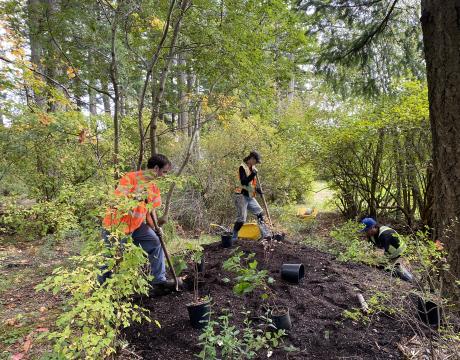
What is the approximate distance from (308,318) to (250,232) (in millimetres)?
3381

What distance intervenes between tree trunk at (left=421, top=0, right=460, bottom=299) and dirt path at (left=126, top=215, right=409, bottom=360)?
907mm

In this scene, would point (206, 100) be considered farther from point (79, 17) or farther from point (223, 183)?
point (223, 183)

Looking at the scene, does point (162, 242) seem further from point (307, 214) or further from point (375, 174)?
point (307, 214)

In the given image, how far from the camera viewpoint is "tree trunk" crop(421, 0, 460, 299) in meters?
3.05

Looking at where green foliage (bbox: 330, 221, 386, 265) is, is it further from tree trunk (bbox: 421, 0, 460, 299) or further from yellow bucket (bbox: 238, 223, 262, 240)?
tree trunk (bbox: 421, 0, 460, 299)

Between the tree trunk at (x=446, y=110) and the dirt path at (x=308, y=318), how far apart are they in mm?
907

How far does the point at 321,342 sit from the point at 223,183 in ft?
19.2

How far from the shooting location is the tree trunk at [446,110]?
3055 millimetres

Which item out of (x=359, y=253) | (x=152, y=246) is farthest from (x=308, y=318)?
(x=359, y=253)

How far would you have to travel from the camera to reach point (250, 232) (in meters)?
6.42

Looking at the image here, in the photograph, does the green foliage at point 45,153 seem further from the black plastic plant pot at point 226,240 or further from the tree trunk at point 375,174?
the tree trunk at point 375,174

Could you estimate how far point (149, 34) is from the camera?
177 inches

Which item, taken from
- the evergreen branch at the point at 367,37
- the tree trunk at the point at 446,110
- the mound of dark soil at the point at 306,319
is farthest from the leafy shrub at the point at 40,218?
the evergreen branch at the point at 367,37

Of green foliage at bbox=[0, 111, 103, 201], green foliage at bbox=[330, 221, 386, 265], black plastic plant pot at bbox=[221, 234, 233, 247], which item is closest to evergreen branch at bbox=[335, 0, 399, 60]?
green foliage at bbox=[330, 221, 386, 265]
